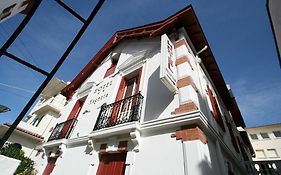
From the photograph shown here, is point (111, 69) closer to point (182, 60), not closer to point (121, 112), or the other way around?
point (121, 112)

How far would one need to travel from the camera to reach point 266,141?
85.1 ft

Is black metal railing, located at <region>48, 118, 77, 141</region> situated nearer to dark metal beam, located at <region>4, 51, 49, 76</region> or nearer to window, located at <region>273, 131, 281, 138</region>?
dark metal beam, located at <region>4, 51, 49, 76</region>

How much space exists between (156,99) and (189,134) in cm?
174

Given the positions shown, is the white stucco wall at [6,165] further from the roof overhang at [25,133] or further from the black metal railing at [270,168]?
the roof overhang at [25,133]

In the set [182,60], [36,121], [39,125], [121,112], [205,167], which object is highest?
[36,121]

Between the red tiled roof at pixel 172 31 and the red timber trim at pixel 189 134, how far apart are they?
15.7 feet

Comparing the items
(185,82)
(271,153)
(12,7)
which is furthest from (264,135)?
(12,7)

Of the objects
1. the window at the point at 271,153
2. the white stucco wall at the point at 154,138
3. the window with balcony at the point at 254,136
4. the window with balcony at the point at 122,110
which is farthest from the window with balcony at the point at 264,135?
the window with balcony at the point at 122,110

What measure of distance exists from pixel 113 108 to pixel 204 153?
12.3 ft

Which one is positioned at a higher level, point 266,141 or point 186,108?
point 266,141

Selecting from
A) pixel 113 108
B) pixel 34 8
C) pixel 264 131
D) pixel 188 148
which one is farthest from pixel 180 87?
pixel 264 131

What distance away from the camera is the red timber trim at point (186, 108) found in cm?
420

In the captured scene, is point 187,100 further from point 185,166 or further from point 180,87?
point 185,166

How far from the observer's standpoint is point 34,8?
5.32 ft
